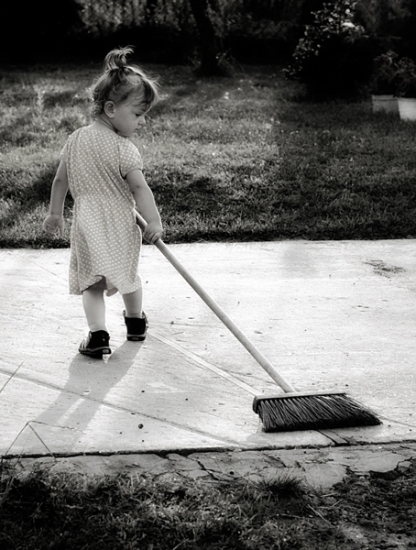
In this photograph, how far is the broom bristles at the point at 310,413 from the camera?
2.84 m

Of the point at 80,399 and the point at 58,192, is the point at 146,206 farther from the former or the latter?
the point at 80,399

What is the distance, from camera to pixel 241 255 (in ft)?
→ 16.3

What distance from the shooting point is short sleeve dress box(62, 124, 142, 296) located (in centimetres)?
342

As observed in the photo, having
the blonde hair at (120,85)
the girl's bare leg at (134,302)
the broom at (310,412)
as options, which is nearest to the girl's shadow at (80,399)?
the girl's bare leg at (134,302)

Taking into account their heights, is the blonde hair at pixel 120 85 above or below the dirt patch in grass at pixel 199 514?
above

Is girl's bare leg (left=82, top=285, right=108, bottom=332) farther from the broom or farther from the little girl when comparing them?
the broom

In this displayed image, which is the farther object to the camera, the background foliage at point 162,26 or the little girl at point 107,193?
the background foliage at point 162,26

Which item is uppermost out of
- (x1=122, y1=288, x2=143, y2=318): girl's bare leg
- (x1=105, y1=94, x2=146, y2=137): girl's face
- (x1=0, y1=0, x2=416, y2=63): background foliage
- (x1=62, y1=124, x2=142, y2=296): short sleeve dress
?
(x1=105, y1=94, x2=146, y2=137): girl's face

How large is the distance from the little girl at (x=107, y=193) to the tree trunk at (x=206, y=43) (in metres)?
8.84

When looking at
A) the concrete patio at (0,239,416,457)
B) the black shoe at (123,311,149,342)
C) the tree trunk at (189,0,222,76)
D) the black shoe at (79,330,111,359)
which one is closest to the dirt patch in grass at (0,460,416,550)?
the concrete patio at (0,239,416,457)

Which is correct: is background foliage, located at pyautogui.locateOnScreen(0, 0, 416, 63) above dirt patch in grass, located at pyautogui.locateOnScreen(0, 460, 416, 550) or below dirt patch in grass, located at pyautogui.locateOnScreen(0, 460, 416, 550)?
below

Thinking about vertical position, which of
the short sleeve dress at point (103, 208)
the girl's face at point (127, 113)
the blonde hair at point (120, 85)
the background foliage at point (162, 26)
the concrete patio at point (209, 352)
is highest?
the blonde hair at point (120, 85)

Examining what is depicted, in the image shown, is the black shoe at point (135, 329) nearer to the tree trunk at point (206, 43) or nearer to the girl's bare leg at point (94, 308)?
the girl's bare leg at point (94, 308)

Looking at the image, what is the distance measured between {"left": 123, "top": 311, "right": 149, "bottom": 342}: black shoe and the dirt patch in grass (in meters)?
1.23
